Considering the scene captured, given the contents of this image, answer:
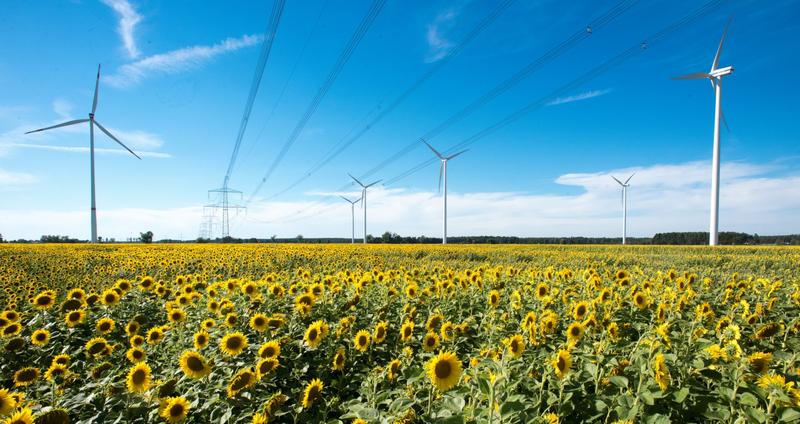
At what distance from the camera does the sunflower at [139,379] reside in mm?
2789

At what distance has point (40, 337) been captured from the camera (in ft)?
14.0

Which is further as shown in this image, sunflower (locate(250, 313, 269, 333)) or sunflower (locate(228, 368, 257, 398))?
sunflower (locate(250, 313, 269, 333))

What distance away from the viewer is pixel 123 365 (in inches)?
165

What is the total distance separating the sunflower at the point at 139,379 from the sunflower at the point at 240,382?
2.33 ft

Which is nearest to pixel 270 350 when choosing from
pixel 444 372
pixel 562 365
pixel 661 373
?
pixel 444 372

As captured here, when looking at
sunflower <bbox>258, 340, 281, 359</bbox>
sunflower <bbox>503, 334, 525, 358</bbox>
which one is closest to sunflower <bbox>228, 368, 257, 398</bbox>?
sunflower <bbox>258, 340, 281, 359</bbox>

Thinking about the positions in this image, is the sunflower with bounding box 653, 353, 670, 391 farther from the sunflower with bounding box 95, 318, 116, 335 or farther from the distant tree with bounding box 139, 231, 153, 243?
the distant tree with bounding box 139, 231, 153, 243

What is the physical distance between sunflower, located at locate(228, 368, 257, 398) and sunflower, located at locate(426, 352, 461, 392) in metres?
1.22

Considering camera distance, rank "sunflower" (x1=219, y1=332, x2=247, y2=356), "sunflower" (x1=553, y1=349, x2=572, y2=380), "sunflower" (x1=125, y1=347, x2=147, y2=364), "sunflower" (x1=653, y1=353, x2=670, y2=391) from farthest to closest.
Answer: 1. "sunflower" (x1=125, y1=347, x2=147, y2=364)
2. "sunflower" (x1=219, y1=332, x2=247, y2=356)
3. "sunflower" (x1=553, y1=349, x2=572, y2=380)
4. "sunflower" (x1=653, y1=353, x2=670, y2=391)

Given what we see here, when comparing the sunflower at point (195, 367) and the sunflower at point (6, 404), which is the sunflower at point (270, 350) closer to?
the sunflower at point (195, 367)

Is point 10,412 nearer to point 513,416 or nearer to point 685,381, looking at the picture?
point 513,416

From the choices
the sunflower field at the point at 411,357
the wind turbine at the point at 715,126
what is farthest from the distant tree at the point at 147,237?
the wind turbine at the point at 715,126

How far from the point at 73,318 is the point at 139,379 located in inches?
106

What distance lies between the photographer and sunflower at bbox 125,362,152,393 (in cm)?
279
